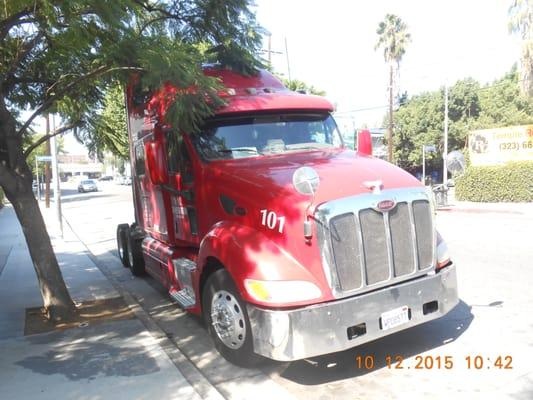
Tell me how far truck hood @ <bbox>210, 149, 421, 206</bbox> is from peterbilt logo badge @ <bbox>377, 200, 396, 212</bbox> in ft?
0.48

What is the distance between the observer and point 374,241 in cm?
411

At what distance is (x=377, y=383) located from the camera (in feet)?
13.4

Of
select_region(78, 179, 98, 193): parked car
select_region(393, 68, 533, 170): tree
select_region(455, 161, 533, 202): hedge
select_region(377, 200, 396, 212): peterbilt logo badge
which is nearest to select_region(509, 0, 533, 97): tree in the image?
select_region(455, 161, 533, 202): hedge

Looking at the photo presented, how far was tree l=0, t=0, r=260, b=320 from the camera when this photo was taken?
14.5 feet

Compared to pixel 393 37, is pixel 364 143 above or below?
below

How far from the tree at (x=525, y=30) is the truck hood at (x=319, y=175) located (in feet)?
68.5

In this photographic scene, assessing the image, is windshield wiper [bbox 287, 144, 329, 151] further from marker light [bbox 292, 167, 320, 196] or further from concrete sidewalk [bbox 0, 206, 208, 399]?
concrete sidewalk [bbox 0, 206, 208, 399]

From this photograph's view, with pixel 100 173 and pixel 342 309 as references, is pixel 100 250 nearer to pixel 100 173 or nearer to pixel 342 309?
pixel 342 309

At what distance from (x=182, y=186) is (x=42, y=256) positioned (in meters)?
2.05

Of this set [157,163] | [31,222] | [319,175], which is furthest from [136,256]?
[319,175]

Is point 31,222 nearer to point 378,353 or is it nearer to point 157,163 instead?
point 157,163

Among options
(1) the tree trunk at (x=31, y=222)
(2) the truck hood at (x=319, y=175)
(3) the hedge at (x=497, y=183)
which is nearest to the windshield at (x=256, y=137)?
(2) the truck hood at (x=319, y=175)

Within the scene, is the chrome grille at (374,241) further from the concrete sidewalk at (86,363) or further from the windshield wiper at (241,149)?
the windshield wiper at (241,149)

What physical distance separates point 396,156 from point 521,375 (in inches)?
1653
